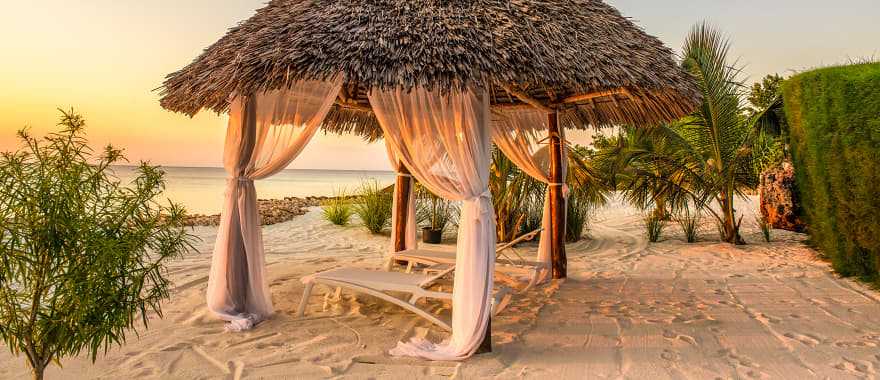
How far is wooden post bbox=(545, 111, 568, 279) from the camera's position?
204 inches

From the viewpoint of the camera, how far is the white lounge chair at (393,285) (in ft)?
11.1

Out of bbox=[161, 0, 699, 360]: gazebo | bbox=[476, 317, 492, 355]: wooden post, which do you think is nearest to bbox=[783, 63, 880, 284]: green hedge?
bbox=[161, 0, 699, 360]: gazebo

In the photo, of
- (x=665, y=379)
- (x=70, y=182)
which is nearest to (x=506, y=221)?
(x=665, y=379)

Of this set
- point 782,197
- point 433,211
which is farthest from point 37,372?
point 782,197

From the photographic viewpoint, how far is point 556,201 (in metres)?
5.19

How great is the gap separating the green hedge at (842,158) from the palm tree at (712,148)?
5.18 feet

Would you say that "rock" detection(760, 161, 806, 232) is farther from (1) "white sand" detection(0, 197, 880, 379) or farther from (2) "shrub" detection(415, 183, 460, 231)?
(2) "shrub" detection(415, 183, 460, 231)

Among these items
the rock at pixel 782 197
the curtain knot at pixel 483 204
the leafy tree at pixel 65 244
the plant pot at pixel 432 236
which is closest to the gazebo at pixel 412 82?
the curtain knot at pixel 483 204

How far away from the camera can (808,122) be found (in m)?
5.47

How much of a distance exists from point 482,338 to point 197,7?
8.35 meters

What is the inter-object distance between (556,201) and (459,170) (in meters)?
2.33

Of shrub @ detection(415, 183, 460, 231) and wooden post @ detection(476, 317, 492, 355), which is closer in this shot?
wooden post @ detection(476, 317, 492, 355)

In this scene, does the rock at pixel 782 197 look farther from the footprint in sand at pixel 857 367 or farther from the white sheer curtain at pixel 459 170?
the white sheer curtain at pixel 459 170

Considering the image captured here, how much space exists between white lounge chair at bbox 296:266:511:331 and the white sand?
164 millimetres
